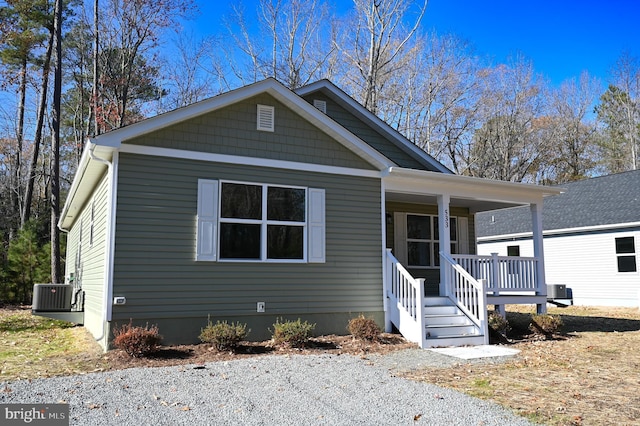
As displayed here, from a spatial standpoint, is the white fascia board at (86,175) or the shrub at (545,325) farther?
the shrub at (545,325)

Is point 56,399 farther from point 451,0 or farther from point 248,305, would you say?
point 451,0

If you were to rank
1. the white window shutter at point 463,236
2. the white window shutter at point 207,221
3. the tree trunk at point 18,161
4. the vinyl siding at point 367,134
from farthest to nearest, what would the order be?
the tree trunk at point 18,161
the white window shutter at point 463,236
the vinyl siding at point 367,134
the white window shutter at point 207,221

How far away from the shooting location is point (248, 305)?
882cm

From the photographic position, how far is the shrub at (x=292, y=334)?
8.28 m

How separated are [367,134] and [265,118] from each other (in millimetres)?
4485

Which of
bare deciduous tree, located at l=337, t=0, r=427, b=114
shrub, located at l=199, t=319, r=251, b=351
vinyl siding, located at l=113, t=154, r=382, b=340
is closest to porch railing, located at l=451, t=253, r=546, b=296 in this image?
vinyl siding, located at l=113, t=154, r=382, b=340

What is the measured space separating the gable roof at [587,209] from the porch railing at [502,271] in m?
7.94

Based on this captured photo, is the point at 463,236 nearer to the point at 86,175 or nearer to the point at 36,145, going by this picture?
the point at 86,175

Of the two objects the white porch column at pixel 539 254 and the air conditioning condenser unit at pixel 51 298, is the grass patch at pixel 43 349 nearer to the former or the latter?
the air conditioning condenser unit at pixel 51 298

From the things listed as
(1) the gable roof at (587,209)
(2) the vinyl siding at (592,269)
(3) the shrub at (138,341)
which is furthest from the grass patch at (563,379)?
(1) the gable roof at (587,209)

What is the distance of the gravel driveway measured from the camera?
473 centimetres

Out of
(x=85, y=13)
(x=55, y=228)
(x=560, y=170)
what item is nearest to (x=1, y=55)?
(x=85, y=13)

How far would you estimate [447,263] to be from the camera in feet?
34.9

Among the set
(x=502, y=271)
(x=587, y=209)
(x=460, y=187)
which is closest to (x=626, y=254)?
(x=587, y=209)
